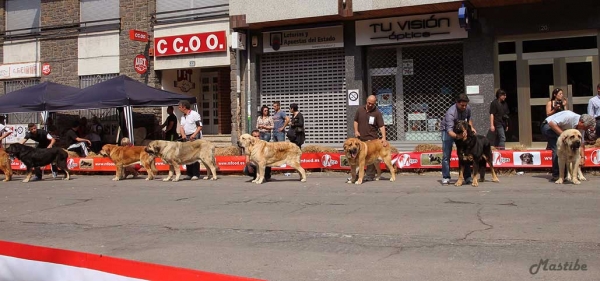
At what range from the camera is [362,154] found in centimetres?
1199

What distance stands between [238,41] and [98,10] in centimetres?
693

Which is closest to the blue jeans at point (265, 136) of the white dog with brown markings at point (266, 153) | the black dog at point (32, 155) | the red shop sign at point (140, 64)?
the white dog with brown markings at point (266, 153)

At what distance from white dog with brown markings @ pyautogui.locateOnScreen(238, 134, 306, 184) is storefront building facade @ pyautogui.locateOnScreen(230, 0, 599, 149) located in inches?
A: 224

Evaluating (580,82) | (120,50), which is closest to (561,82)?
(580,82)

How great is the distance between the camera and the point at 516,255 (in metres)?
5.82

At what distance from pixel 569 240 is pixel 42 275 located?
5.21 m

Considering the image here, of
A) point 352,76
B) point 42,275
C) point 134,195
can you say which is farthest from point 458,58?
point 42,275

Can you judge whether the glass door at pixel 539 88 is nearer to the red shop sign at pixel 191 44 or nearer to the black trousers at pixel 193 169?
the black trousers at pixel 193 169

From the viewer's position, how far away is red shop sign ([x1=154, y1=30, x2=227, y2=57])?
65.8 feet

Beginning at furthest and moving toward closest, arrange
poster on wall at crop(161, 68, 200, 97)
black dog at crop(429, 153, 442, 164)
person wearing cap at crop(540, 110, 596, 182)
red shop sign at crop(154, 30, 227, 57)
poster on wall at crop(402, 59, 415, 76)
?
poster on wall at crop(161, 68, 200, 97) < red shop sign at crop(154, 30, 227, 57) < poster on wall at crop(402, 59, 415, 76) < black dog at crop(429, 153, 442, 164) < person wearing cap at crop(540, 110, 596, 182)

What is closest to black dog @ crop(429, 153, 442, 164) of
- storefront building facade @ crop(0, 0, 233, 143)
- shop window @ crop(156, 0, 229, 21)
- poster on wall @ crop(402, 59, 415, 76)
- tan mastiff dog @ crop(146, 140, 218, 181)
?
poster on wall @ crop(402, 59, 415, 76)

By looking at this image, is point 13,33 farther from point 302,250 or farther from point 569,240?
point 569,240

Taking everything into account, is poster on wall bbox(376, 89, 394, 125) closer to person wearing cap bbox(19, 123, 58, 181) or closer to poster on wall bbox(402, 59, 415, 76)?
poster on wall bbox(402, 59, 415, 76)

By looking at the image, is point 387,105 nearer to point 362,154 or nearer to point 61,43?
point 362,154
